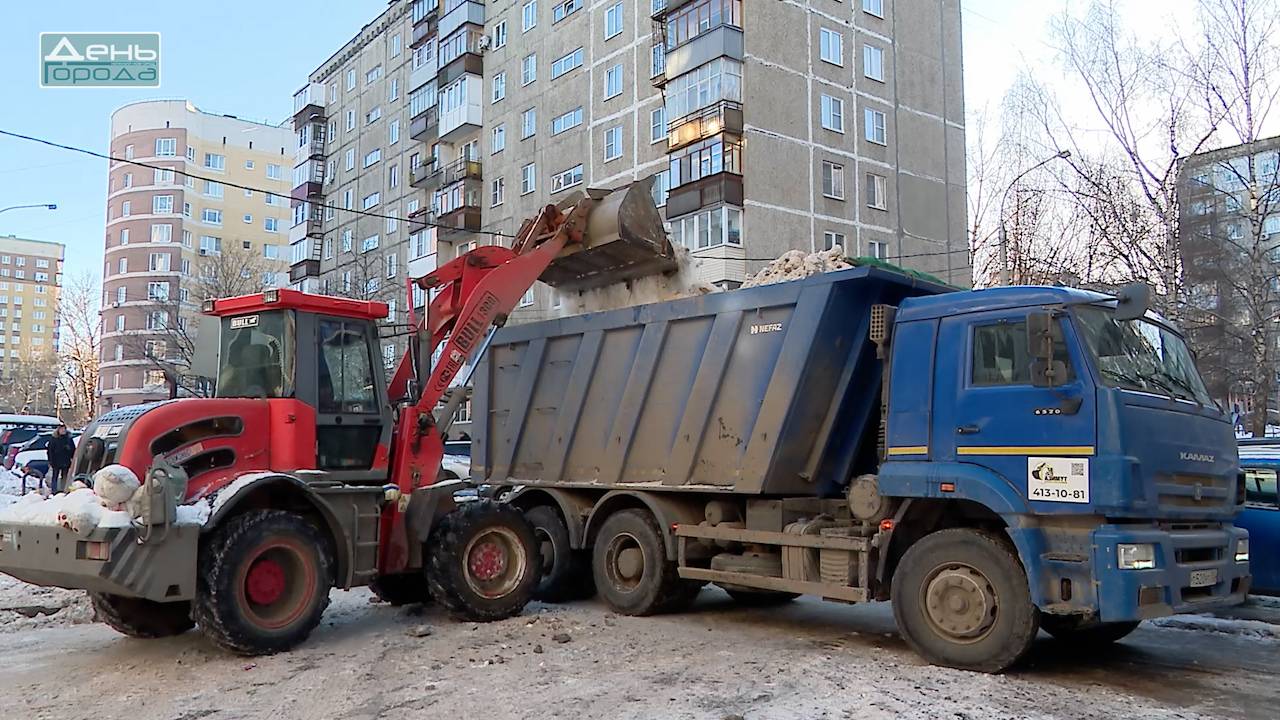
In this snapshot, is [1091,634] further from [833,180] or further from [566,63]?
[566,63]

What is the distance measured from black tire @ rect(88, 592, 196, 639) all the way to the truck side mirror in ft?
22.1

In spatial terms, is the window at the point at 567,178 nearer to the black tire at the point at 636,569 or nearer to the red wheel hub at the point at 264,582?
the black tire at the point at 636,569

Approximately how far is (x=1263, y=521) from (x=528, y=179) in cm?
3161

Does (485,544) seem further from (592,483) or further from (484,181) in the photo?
(484,181)

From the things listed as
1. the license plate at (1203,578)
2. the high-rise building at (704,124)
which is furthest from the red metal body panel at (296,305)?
Answer: the high-rise building at (704,124)

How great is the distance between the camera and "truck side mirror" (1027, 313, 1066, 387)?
6625 mm

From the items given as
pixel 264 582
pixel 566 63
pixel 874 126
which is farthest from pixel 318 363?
pixel 566 63

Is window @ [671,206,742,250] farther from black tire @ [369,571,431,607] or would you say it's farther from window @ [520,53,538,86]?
black tire @ [369,571,431,607]

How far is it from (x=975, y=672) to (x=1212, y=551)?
6.09 feet

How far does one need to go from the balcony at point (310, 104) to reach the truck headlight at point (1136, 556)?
5407 cm

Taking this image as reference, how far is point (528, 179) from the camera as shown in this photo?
37719mm

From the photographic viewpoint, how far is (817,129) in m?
31.2

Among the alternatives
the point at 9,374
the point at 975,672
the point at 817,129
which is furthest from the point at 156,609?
the point at 9,374

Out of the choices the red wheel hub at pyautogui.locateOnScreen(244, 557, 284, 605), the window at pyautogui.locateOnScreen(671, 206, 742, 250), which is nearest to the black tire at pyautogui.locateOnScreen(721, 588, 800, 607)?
the red wheel hub at pyautogui.locateOnScreen(244, 557, 284, 605)
